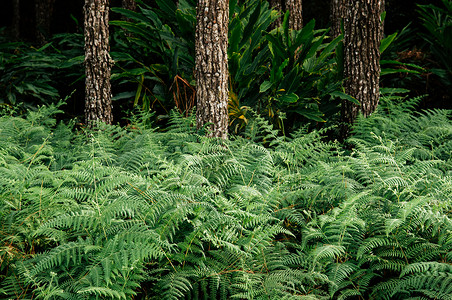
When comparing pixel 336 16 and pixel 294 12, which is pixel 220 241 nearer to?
pixel 294 12

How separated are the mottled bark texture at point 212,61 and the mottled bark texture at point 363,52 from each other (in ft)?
5.04

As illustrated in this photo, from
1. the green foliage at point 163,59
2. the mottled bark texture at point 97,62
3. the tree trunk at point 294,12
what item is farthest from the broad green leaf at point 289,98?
the tree trunk at point 294,12

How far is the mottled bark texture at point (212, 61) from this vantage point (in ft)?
12.5

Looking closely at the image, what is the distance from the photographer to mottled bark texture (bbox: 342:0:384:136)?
4418 millimetres

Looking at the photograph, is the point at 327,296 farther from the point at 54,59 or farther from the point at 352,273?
the point at 54,59

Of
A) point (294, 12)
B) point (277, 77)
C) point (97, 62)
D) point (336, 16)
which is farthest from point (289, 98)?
point (336, 16)

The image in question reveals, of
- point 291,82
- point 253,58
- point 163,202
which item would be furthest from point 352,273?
point 253,58

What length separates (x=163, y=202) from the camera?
99.8 inches

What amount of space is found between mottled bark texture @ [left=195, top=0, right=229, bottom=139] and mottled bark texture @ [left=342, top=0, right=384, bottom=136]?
1.54 metres

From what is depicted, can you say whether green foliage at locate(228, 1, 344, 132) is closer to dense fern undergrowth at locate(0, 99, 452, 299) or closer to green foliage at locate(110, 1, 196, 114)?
green foliage at locate(110, 1, 196, 114)

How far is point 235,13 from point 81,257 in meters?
4.03

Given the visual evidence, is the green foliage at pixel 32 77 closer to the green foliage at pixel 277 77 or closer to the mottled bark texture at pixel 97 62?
the mottled bark texture at pixel 97 62

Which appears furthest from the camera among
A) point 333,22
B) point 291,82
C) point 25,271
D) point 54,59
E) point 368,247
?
point 333,22

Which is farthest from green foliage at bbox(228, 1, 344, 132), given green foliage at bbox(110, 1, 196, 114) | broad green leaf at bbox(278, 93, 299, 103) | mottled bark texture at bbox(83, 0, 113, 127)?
mottled bark texture at bbox(83, 0, 113, 127)
